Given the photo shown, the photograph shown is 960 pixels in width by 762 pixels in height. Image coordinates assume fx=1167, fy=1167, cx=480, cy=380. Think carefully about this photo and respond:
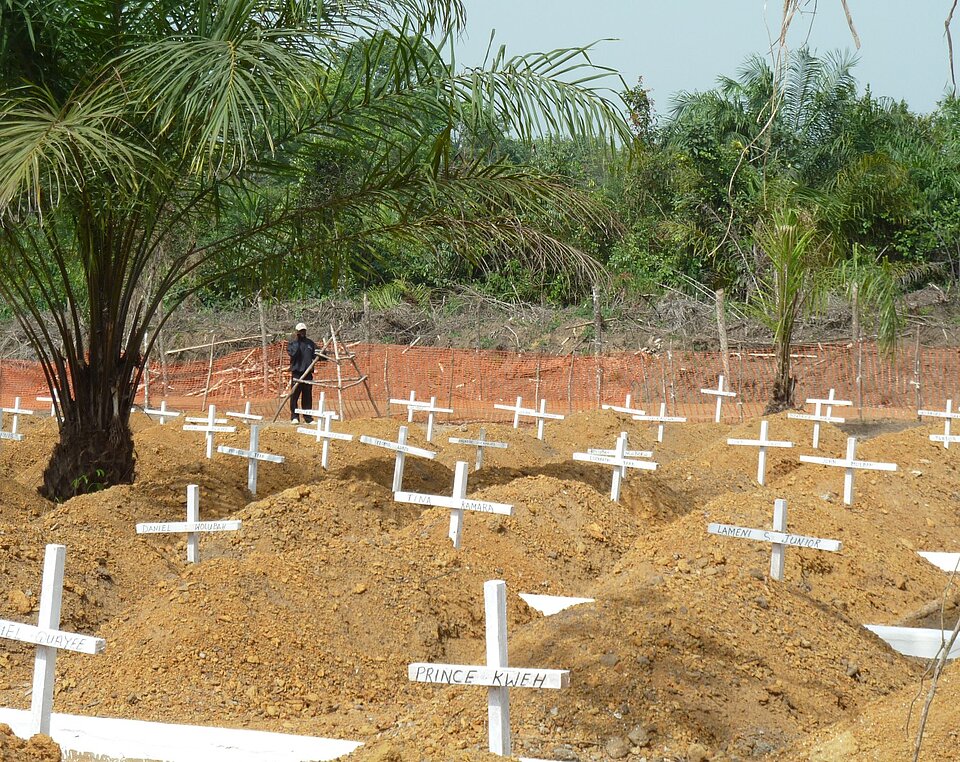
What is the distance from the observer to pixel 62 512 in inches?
306

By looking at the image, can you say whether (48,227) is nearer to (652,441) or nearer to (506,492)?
(506,492)

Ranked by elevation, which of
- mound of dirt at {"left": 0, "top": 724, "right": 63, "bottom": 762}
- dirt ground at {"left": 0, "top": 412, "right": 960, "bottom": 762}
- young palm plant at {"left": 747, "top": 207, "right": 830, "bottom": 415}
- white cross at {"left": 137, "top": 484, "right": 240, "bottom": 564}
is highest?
young palm plant at {"left": 747, "top": 207, "right": 830, "bottom": 415}

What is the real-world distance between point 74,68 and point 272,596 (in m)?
4.73

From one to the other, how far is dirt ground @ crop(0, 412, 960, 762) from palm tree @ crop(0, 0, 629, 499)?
A: 1.33 meters

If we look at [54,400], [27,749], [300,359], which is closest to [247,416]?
[300,359]

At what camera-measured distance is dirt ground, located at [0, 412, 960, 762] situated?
169 inches

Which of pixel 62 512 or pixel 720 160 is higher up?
pixel 720 160

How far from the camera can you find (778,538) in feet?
19.5

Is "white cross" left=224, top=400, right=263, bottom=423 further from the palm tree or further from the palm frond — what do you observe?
A: the palm frond

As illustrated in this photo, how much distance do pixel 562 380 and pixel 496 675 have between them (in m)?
18.6

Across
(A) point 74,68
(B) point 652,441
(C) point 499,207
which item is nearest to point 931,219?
(B) point 652,441

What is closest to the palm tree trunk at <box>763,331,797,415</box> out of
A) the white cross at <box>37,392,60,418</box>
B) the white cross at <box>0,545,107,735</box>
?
the white cross at <box>37,392,60,418</box>

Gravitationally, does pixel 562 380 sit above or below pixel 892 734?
above

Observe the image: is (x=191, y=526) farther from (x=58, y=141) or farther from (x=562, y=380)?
(x=562, y=380)
